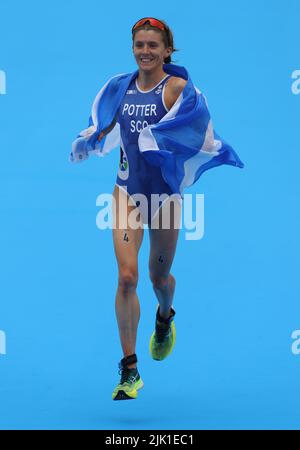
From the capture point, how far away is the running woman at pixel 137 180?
7.66 metres

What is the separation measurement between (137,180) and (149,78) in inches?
24.4

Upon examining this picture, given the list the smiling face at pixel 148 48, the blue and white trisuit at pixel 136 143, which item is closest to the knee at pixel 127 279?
the blue and white trisuit at pixel 136 143

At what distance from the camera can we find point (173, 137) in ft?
25.2

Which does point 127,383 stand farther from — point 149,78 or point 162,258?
point 149,78

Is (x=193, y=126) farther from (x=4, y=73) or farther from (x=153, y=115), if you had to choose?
(x=4, y=73)

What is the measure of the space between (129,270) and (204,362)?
4.77 feet

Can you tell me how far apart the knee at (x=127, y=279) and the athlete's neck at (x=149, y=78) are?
1121 millimetres

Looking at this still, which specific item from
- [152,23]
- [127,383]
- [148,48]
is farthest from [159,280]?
[152,23]

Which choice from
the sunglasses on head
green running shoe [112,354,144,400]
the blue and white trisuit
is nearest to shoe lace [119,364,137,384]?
green running shoe [112,354,144,400]

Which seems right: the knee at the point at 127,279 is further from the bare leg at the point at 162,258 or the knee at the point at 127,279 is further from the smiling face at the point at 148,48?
the smiling face at the point at 148,48

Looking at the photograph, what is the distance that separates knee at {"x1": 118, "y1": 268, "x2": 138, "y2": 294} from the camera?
24.9 ft

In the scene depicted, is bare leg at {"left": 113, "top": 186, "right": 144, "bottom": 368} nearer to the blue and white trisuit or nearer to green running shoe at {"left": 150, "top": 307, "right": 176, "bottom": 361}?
the blue and white trisuit

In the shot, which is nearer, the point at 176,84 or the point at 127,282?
the point at 127,282

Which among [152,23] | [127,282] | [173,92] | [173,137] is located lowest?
[127,282]
